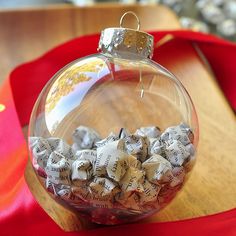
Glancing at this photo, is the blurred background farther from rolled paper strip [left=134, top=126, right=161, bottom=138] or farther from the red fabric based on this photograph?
rolled paper strip [left=134, top=126, right=161, bottom=138]

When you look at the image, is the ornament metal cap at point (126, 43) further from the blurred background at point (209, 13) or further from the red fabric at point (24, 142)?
the blurred background at point (209, 13)

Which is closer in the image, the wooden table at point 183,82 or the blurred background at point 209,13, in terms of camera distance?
the wooden table at point 183,82

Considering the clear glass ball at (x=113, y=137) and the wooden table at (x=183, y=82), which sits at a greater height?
the clear glass ball at (x=113, y=137)

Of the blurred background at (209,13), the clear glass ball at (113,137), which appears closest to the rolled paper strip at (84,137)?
the clear glass ball at (113,137)

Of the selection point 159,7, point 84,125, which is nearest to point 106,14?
point 159,7

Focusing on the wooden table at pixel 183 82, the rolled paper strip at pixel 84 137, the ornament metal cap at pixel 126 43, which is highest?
the ornament metal cap at pixel 126 43

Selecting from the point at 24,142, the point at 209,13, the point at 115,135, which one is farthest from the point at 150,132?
Result: the point at 209,13

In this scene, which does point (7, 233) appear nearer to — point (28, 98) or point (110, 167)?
point (110, 167)

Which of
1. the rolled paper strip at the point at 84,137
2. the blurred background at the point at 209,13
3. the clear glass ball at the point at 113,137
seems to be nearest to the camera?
the clear glass ball at the point at 113,137

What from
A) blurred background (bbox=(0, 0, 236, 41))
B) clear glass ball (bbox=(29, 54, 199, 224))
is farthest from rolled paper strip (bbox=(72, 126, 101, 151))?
blurred background (bbox=(0, 0, 236, 41))
